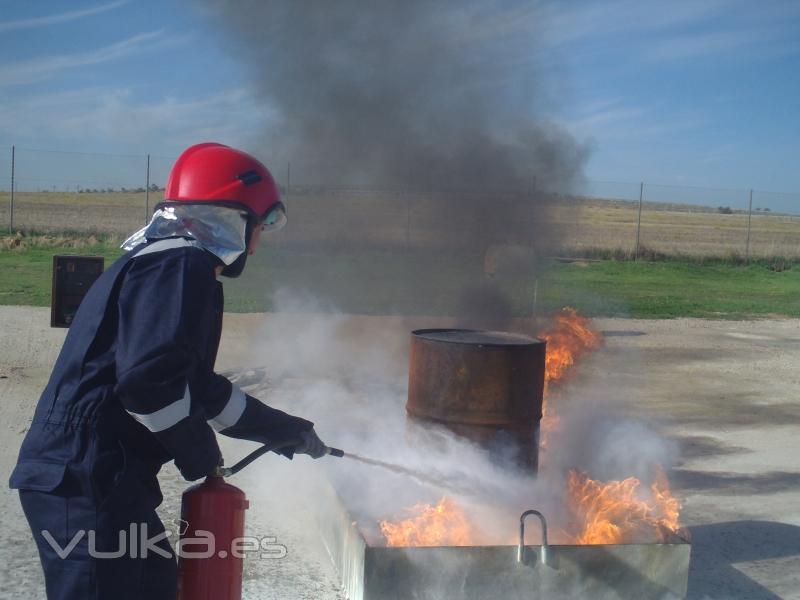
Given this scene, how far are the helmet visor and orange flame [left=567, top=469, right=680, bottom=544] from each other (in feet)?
7.05

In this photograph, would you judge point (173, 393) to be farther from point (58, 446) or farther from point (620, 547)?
point (620, 547)

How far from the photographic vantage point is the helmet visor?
2510mm

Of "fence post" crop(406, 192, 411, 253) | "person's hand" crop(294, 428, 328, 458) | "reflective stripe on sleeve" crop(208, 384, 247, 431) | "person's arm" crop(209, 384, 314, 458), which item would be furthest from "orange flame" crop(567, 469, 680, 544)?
"fence post" crop(406, 192, 411, 253)

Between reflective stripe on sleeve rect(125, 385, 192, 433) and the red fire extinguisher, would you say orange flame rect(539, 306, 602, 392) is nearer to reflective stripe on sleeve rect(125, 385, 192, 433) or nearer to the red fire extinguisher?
the red fire extinguisher

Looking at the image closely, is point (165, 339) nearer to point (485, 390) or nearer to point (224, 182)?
point (224, 182)

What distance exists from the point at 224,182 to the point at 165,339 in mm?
623

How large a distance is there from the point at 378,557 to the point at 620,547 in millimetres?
1043

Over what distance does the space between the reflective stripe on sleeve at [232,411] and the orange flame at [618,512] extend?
201 centimetres

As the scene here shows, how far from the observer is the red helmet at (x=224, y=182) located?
7.82ft

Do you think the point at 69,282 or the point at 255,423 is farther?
the point at 69,282

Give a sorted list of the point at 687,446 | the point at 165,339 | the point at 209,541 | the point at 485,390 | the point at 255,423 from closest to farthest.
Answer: the point at 165,339, the point at 209,541, the point at 255,423, the point at 485,390, the point at 687,446

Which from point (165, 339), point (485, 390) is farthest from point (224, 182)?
point (485, 390)

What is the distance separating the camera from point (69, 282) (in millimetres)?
5961

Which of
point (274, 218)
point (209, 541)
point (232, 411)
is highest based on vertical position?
point (274, 218)
